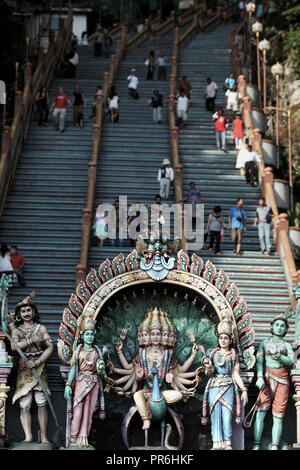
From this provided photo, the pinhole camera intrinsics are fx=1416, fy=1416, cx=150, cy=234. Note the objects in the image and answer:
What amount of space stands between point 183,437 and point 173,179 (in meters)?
16.1

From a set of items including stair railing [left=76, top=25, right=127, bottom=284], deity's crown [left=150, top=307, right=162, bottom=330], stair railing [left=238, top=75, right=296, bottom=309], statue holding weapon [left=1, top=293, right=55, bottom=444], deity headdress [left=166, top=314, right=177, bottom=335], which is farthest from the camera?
stair railing [left=238, top=75, right=296, bottom=309]

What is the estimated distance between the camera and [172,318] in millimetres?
25500

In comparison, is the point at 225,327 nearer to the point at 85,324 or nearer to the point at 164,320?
the point at 164,320

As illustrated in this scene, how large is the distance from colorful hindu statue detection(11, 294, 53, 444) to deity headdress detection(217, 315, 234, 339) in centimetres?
301

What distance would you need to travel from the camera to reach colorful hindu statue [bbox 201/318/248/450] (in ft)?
78.7

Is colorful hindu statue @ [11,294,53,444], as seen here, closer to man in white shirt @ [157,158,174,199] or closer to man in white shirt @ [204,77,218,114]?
man in white shirt @ [157,158,174,199]

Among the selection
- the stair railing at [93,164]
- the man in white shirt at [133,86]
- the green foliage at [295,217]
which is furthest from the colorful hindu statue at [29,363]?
the man in white shirt at [133,86]

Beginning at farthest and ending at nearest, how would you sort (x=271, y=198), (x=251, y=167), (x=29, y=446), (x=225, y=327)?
(x=251, y=167), (x=271, y=198), (x=225, y=327), (x=29, y=446)

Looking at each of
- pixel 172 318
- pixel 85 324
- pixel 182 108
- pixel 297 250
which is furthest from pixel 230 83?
pixel 85 324

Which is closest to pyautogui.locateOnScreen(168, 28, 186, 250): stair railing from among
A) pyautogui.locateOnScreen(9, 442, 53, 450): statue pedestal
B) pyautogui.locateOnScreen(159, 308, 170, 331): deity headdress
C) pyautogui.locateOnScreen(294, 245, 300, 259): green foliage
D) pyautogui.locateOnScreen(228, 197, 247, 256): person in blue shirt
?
pyautogui.locateOnScreen(228, 197, 247, 256): person in blue shirt

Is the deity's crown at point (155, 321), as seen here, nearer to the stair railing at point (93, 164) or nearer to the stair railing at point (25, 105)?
the stair railing at point (93, 164)

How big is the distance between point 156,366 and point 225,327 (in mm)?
1387

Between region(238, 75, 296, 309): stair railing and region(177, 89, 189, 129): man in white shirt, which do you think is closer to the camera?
region(238, 75, 296, 309): stair railing

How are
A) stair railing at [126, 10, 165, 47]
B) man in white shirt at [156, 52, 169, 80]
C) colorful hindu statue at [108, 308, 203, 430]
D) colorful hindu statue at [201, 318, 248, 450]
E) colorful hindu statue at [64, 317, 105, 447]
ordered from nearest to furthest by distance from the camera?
1. colorful hindu statue at [201, 318, 248, 450]
2. colorful hindu statue at [64, 317, 105, 447]
3. colorful hindu statue at [108, 308, 203, 430]
4. man in white shirt at [156, 52, 169, 80]
5. stair railing at [126, 10, 165, 47]
